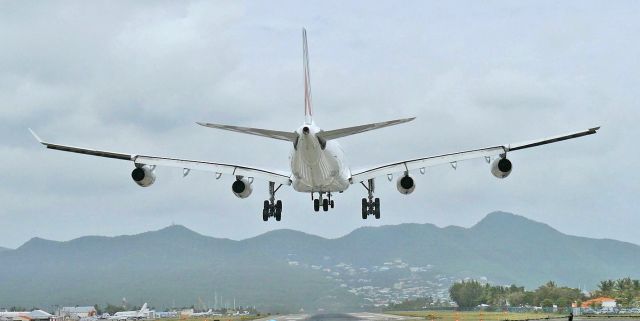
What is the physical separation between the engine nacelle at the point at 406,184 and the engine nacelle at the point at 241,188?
372 inches

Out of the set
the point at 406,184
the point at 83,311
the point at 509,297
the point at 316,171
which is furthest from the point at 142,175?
the point at 509,297

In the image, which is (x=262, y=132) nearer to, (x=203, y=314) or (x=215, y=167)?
(x=215, y=167)

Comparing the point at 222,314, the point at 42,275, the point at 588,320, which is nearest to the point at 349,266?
the point at 222,314

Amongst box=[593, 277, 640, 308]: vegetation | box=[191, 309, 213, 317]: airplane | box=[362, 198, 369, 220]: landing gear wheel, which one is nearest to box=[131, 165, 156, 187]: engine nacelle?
box=[362, 198, 369, 220]: landing gear wheel

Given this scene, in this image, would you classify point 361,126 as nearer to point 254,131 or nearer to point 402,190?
point 254,131

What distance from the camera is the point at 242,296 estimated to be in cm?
12950

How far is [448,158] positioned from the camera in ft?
166

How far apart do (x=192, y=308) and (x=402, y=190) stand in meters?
79.3

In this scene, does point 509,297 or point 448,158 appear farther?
point 509,297

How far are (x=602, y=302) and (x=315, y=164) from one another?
267 ft

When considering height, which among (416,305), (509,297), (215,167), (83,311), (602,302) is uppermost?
(215,167)

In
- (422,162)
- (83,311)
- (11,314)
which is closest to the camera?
(422,162)

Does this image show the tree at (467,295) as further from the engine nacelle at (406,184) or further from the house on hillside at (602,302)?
the engine nacelle at (406,184)

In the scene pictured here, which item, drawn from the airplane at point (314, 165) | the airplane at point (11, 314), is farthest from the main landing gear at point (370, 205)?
the airplane at point (11, 314)
